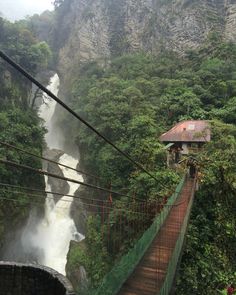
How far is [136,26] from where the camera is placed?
26906 mm

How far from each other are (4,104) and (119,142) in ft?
19.2

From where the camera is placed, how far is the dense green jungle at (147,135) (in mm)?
7980

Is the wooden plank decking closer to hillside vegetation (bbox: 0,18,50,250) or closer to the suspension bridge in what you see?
the suspension bridge

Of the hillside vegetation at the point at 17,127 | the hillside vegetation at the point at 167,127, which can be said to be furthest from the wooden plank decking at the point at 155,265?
the hillside vegetation at the point at 17,127

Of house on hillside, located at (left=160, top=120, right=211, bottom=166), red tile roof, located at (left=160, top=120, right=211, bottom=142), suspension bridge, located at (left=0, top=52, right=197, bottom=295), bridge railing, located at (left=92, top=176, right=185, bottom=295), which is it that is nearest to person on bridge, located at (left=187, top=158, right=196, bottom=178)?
house on hillside, located at (left=160, top=120, right=211, bottom=166)

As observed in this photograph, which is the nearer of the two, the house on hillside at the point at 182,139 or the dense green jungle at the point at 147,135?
the dense green jungle at the point at 147,135

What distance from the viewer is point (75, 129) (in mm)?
21766

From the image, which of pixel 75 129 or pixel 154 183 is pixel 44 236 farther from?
pixel 75 129

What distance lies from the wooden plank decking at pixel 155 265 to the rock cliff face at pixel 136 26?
20069 mm

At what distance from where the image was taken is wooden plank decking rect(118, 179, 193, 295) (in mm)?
3712

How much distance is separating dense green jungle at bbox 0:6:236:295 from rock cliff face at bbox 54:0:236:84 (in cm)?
155

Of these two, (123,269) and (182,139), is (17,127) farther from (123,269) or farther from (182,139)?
(123,269)

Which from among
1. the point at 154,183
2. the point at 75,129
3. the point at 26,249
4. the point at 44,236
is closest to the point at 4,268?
the point at 154,183

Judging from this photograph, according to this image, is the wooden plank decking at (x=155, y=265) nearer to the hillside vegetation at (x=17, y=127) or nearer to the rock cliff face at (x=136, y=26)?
the hillside vegetation at (x=17, y=127)
